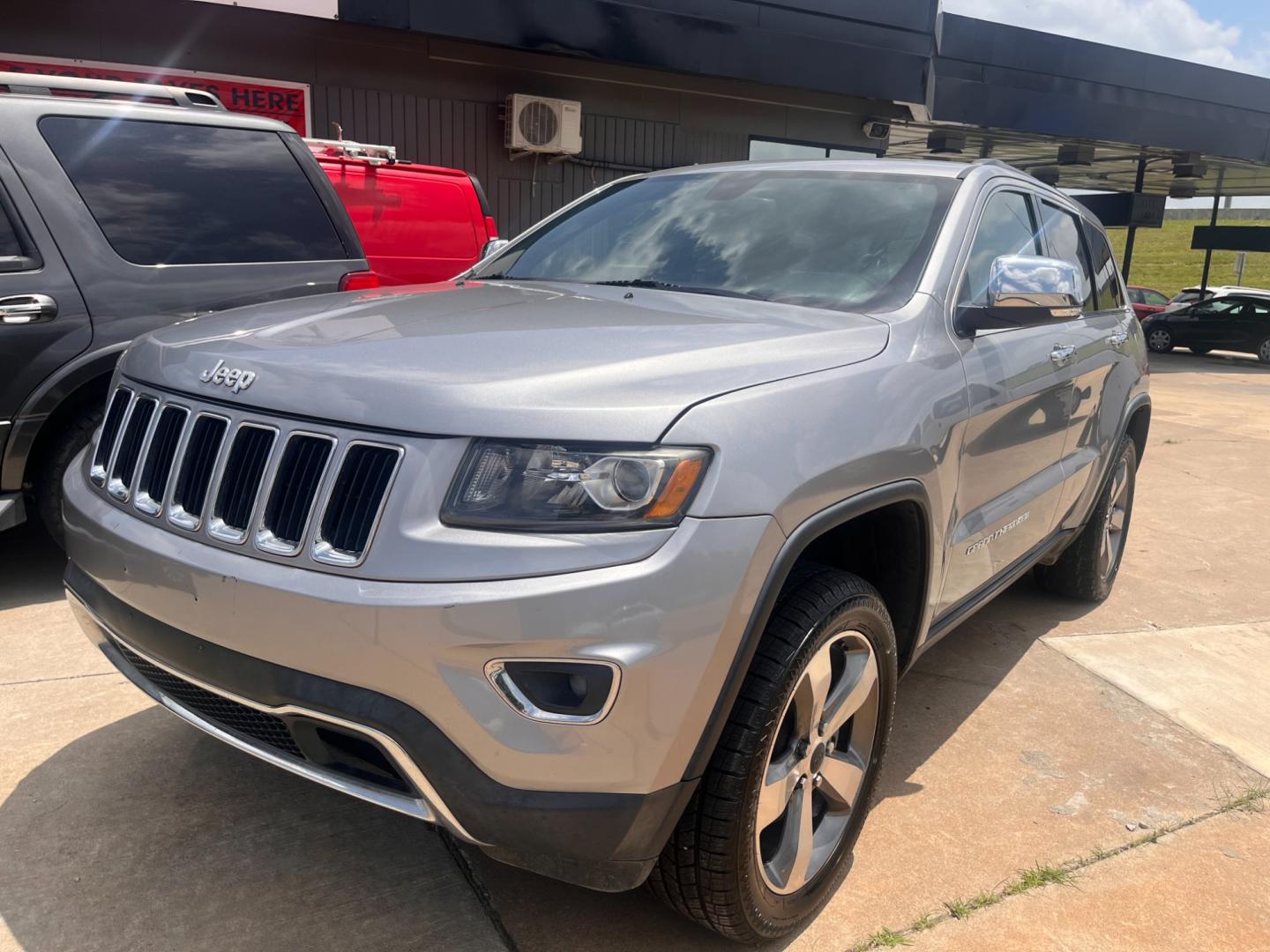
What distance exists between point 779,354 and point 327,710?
45.6 inches

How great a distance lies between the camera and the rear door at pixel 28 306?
3850 millimetres

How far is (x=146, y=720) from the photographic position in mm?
3105

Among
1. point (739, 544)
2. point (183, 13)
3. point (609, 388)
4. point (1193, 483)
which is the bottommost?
point (1193, 483)

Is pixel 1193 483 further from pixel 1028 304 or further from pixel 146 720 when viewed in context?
pixel 146 720

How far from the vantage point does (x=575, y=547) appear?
1.76m

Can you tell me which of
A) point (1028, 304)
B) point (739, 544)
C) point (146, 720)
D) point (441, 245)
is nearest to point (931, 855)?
point (739, 544)

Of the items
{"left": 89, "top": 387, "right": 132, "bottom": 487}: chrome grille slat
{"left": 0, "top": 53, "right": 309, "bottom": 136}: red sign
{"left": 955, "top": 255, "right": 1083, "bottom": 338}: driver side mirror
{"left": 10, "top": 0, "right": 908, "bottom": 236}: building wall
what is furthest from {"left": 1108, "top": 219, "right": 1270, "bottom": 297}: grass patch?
{"left": 89, "top": 387, "right": 132, "bottom": 487}: chrome grille slat

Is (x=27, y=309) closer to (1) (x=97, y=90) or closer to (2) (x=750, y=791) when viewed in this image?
(1) (x=97, y=90)

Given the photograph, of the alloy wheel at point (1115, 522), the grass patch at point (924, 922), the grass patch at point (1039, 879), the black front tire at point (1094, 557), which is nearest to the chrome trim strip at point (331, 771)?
the grass patch at point (924, 922)

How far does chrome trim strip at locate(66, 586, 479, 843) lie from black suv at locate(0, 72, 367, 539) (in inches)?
80.5

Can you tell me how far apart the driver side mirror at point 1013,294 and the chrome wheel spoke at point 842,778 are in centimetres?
118

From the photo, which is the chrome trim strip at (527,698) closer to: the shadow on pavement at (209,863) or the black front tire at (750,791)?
the black front tire at (750,791)

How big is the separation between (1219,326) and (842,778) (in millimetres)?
23273

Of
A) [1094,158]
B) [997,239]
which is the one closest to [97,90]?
[997,239]
